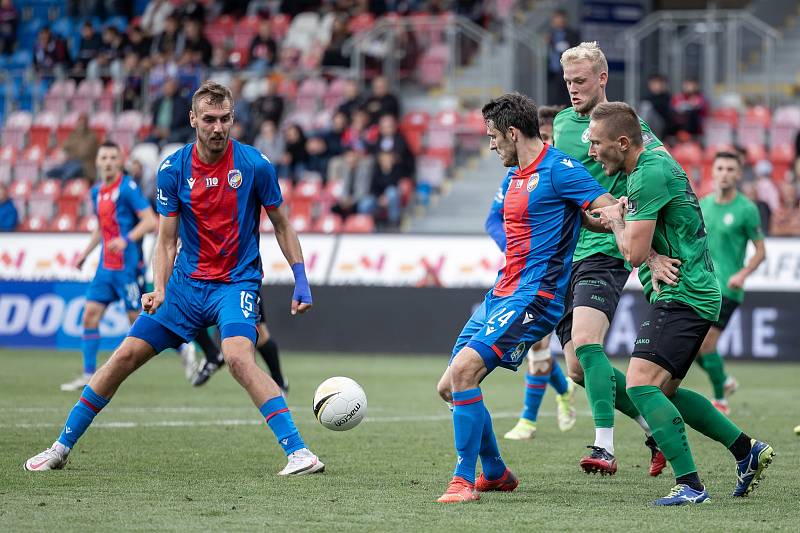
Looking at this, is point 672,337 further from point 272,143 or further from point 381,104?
point 272,143

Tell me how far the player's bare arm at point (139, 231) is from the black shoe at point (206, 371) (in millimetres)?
1486

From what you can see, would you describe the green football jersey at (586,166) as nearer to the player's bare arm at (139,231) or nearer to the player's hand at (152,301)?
the player's hand at (152,301)

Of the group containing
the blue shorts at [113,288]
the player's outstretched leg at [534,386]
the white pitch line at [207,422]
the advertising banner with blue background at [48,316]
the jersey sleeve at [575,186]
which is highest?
the jersey sleeve at [575,186]

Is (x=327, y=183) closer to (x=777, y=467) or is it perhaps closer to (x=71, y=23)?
(x=71, y=23)

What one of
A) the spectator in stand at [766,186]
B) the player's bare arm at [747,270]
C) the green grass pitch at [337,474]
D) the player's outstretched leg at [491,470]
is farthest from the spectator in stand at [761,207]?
the player's outstretched leg at [491,470]

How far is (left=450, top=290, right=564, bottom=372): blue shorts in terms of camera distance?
7.09 m

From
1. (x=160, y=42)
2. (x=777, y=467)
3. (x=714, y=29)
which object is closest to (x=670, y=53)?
(x=714, y=29)

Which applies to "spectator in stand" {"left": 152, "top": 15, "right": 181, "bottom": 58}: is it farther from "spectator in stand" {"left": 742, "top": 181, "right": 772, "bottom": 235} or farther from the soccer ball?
the soccer ball

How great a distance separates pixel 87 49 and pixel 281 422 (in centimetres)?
2166

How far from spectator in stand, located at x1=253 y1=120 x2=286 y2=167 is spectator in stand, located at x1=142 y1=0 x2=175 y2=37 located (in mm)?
5871

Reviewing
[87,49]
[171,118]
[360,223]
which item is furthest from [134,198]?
[87,49]

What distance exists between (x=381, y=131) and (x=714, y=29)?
230 inches

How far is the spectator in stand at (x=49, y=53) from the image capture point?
92.5 ft

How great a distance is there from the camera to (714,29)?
22734 mm
